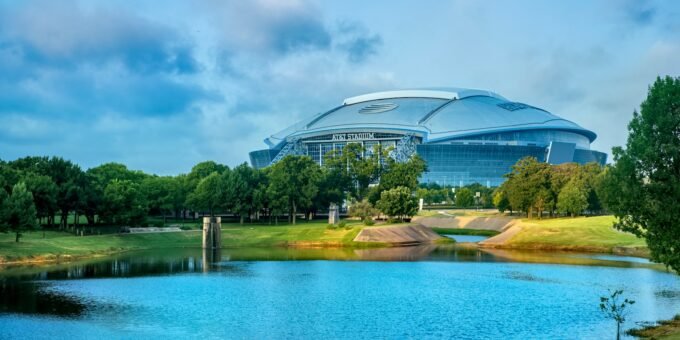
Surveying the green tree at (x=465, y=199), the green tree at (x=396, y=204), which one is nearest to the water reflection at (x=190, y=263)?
the green tree at (x=396, y=204)

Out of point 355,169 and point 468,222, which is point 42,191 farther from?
point 468,222

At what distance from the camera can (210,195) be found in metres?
89.7

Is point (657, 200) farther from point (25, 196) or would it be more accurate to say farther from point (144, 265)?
point (25, 196)

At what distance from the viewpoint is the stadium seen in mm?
175375

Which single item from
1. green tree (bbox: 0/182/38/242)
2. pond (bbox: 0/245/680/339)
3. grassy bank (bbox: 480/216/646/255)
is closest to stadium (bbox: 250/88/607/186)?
grassy bank (bbox: 480/216/646/255)

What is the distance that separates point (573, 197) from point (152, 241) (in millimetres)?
52271

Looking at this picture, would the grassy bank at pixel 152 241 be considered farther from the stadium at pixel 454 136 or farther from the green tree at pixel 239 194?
the stadium at pixel 454 136

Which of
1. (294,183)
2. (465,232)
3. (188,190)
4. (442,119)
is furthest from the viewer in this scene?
(442,119)

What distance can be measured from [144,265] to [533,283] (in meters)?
31.3

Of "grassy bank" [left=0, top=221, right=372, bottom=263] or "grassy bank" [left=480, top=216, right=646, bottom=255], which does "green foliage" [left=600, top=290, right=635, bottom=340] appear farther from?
"grassy bank" [left=0, top=221, right=372, bottom=263]

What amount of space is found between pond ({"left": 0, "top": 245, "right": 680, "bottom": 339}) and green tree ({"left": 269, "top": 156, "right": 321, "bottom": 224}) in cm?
3461

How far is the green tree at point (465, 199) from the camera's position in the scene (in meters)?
129

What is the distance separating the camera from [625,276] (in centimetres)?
4447

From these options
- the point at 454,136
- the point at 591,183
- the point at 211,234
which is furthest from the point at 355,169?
the point at 454,136
